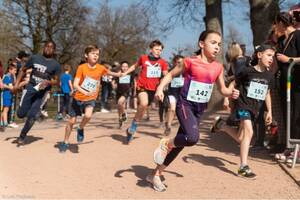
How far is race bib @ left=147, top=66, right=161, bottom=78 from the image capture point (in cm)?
931

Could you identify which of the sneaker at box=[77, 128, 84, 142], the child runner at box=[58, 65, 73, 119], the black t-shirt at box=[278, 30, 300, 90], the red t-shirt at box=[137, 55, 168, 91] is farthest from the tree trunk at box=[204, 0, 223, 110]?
the black t-shirt at box=[278, 30, 300, 90]

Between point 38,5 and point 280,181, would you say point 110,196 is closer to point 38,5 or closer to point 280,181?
point 280,181

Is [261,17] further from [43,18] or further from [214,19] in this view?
[43,18]

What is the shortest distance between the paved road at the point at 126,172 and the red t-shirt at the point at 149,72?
105cm

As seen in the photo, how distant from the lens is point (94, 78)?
8.32 meters

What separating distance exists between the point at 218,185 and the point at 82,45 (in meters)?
35.7

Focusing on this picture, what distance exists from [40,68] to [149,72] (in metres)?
2.05

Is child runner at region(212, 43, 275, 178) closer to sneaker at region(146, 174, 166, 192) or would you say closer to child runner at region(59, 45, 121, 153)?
sneaker at region(146, 174, 166, 192)

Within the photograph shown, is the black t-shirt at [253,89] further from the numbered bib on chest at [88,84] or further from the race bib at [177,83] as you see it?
the race bib at [177,83]

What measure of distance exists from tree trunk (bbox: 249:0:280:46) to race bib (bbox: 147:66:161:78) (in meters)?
5.31

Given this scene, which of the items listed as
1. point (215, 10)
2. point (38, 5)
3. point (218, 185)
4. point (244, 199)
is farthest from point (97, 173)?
point (38, 5)

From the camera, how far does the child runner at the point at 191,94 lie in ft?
18.3

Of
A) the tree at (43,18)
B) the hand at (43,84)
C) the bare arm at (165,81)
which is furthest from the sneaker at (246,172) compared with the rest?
the tree at (43,18)

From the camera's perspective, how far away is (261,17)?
46.0 ft
